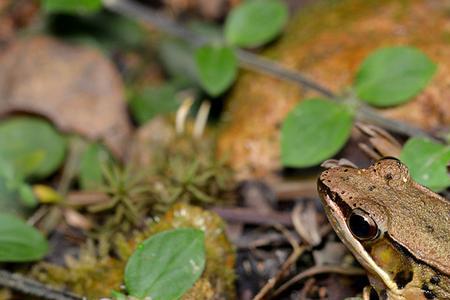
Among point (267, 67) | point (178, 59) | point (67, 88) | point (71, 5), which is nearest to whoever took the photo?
point (71, 5)

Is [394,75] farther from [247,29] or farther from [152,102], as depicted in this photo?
[152,102]

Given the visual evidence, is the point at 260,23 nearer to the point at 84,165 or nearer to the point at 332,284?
the point at 84,165

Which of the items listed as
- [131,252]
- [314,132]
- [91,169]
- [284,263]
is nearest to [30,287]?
[131,252]

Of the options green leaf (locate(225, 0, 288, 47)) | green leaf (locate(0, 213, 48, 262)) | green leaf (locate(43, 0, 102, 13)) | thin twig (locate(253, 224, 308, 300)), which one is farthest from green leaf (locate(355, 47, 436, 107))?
green leaf (locate(0, 213, 48, 262))

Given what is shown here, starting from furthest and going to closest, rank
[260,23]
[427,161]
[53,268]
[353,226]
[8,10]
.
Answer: [8,10] < [260,23] < [53,268] < [427,161] < [353,226]

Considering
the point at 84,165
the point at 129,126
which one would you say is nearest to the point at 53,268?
the point at 84,165

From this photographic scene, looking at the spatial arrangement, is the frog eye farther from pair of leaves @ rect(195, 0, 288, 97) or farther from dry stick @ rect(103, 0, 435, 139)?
pair of leaves @ rect(195, 0, 288, 97)
